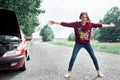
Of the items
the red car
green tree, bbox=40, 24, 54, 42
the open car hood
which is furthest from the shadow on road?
green tree, bbox=40, 24, 54, 42

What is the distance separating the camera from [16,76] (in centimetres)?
817

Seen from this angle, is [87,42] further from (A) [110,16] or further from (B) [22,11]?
(A) [110,16]

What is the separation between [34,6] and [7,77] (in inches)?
844

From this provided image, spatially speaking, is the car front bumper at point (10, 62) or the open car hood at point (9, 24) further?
the open car hood at point (9, 24)

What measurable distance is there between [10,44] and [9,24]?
57.6 inches

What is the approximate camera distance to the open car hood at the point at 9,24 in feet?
30.3

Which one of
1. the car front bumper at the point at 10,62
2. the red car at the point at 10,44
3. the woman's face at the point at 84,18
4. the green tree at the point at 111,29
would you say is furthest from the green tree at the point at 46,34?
the woman's face at the point at 84,18

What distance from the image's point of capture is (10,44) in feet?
27.4

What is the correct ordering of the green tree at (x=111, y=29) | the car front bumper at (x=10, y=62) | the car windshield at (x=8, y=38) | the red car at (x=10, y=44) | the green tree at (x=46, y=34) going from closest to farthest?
1. the car front bumper at (x=10, y=62)
2. the red car at (x=10, y=44)
3. the car windshield at (x=8, y=38)
4. the green tree at (x=111, y=29)
5. the green tree at (x=46, y=34)

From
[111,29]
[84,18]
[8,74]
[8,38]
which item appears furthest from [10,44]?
[111,29]

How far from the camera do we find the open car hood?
9242mm

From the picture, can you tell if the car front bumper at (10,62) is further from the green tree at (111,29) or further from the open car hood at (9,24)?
the green tree at (111,29)

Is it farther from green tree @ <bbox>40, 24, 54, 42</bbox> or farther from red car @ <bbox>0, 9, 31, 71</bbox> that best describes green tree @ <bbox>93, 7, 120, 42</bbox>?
green tree @ <bbox>40, 24, 54, 42</bbox>

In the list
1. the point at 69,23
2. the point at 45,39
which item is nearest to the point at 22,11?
the point at 69,23
